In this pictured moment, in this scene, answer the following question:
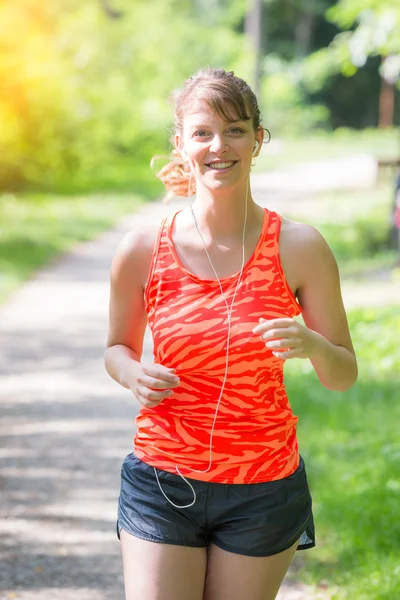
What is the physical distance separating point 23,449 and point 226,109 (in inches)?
159

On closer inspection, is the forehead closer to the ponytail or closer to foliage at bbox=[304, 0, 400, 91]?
the ponytail

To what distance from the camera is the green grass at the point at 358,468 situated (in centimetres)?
416

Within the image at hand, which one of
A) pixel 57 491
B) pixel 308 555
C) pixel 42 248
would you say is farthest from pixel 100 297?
pixel 308 555

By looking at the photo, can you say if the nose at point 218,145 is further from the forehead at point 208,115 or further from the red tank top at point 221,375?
the red tank top at point 221,375

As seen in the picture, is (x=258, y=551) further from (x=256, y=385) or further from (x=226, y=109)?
(x=226, y=109)

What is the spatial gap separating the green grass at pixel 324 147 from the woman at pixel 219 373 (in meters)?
27.9

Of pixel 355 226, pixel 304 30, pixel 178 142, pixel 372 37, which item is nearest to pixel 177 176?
pixel 178 142

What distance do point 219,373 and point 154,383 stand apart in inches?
7.1

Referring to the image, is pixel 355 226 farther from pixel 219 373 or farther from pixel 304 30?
pixel 304 30

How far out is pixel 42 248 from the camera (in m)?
14.5

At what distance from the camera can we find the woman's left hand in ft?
7.38

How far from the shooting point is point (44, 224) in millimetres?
16812

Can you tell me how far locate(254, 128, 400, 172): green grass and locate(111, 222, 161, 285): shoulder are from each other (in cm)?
2785

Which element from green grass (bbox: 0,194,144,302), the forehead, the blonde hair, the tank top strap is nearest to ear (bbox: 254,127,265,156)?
the blonde hair
